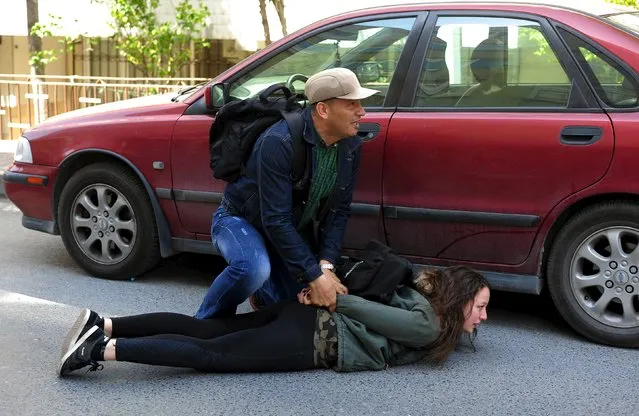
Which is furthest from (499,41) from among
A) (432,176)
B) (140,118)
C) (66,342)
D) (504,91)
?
(66,342)

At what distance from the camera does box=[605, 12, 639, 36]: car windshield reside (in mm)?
4602

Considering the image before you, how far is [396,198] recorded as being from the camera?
15.5 feet

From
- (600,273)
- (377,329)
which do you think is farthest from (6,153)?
(600,273)

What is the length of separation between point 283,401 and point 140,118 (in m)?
2.23

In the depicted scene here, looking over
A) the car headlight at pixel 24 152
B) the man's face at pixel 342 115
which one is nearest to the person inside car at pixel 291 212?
the man's face at pixel 342 115

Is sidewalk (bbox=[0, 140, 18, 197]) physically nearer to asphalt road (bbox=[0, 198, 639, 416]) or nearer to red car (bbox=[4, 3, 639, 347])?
red car (bbox=[4, 3, 639, 347])

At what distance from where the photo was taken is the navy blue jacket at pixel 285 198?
4.06 meters

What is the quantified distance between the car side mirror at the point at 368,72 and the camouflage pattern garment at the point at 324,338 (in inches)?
57.5

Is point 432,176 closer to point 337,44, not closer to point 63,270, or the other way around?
point 337,44

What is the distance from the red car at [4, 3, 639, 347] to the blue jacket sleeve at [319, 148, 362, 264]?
0.36 m

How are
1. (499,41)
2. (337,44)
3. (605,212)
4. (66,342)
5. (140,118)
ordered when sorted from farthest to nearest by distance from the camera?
(140,118) < (337,44) < (499,41) < (605,212) < (66,342)

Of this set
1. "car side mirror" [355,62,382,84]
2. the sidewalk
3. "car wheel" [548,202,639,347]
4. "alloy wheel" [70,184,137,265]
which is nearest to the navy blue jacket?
"car side mirror" [355,62,382,84]

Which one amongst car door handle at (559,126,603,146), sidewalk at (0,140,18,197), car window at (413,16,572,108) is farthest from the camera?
sidewalk at (0,140,18,197)

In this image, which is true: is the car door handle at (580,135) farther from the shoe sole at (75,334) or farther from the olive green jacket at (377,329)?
the shoe sole at (75,334)
